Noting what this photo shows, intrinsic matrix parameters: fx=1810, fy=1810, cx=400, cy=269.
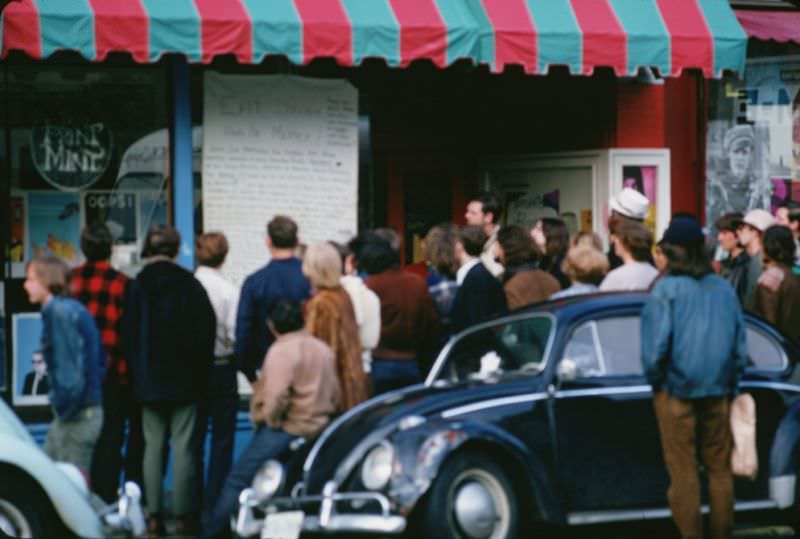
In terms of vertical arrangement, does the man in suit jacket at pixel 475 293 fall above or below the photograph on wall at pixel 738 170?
below

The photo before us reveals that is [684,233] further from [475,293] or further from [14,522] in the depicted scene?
[14,522]

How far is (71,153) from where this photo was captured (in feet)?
44.0

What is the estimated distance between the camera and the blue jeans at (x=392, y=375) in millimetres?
11844

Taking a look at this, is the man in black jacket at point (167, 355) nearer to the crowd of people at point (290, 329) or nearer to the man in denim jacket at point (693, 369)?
the crowd of people at point (290, 329)

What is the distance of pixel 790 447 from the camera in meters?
10.9

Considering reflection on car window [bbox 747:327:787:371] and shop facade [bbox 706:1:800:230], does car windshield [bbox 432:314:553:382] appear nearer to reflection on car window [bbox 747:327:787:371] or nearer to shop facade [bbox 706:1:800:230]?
reflection on car window [bbox 747:327:787:371]

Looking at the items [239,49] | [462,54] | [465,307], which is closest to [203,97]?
[239,49]

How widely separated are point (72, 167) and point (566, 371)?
4.74 meters

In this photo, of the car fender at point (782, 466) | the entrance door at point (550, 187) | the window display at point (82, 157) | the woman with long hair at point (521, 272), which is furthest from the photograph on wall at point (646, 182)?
the car fender at point (782, 466)

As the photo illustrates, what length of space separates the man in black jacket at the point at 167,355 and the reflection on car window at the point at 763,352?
341 centimetres

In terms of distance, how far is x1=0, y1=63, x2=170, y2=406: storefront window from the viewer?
13219 mm

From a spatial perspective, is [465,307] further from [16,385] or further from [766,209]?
[766,209]

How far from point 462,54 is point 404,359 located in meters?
2.66

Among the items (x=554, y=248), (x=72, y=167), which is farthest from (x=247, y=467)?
(x=72, y=167)
